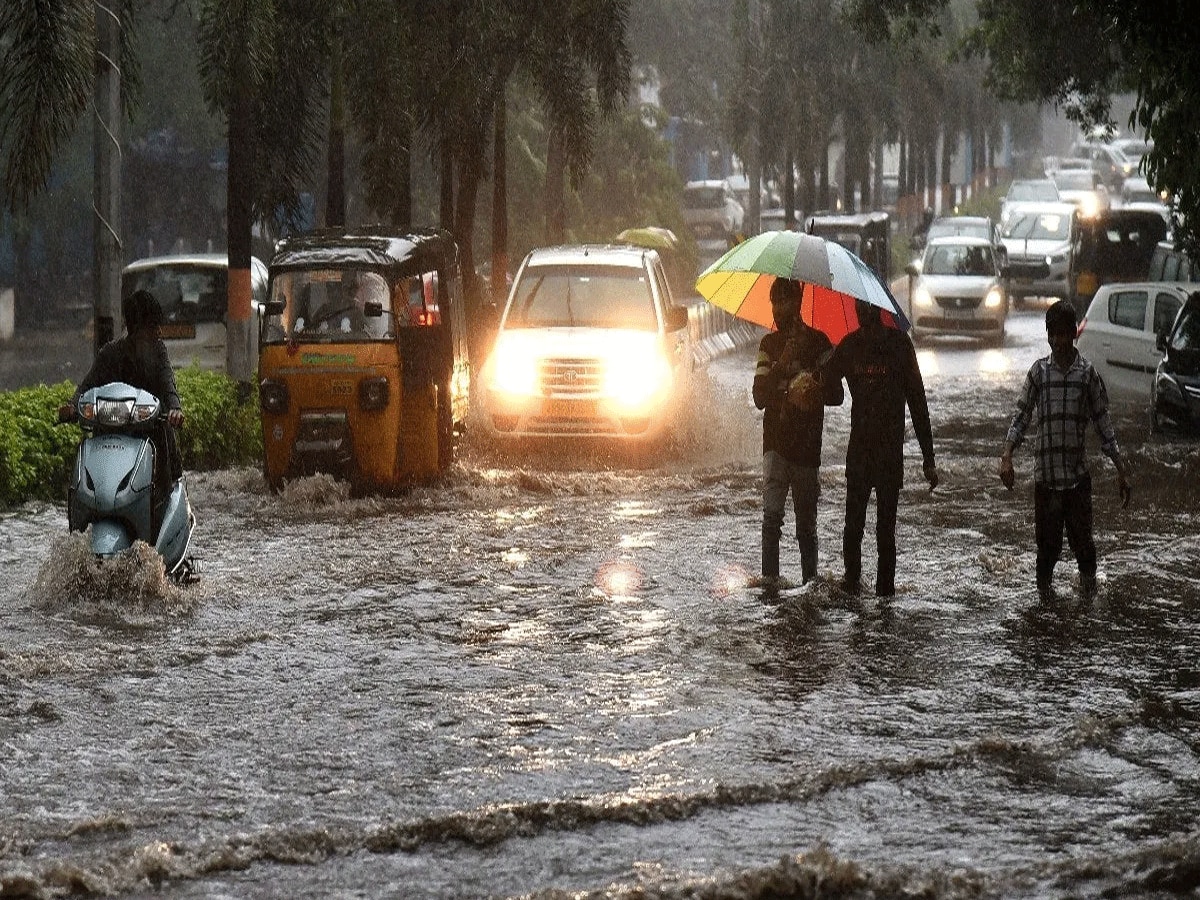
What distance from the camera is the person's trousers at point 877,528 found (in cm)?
1184

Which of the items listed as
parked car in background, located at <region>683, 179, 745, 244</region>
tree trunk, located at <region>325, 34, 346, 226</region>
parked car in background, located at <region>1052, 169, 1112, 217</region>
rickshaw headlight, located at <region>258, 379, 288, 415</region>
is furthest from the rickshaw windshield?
parked car in background, located at <region>1052, 169, 1112, 217</region>

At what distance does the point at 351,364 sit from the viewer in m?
16.3

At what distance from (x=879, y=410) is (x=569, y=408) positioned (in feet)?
25.1

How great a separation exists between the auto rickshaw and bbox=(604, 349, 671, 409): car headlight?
1993 mm

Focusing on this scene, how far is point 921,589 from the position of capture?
12.6 meters

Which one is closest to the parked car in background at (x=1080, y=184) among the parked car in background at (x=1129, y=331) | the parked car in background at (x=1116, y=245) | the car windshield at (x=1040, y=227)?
the car windshield at (x=1040, y=227)

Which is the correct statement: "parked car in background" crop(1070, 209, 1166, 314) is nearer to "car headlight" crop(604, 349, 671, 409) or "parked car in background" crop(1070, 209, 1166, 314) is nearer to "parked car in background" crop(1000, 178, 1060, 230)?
"car headlight" crop(604, 349, 671, 409)

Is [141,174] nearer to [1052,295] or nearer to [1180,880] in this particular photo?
[1052,295]

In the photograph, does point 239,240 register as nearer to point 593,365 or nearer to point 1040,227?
point 593,365

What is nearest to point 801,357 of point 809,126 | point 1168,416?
point 1168,416

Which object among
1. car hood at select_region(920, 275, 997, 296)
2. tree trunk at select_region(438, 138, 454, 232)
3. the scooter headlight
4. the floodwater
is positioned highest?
tree trunk at select_region(438, 138, 454, 232)

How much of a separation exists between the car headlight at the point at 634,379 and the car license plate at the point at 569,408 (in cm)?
21

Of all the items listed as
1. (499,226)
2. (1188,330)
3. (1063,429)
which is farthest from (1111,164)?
(1063,429)

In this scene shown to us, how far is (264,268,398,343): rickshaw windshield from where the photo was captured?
1659 centimetres
